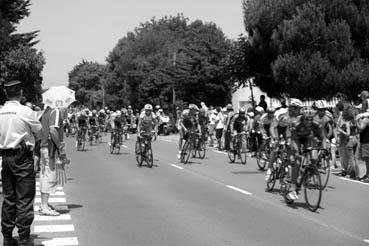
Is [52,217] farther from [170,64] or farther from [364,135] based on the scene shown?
[170,64]

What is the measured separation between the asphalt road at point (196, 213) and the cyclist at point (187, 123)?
129 inches

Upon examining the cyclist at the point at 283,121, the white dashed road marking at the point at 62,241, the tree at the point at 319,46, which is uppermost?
the tree at the point at 319,46

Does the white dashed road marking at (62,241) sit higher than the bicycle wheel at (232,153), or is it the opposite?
the bicycle wheel at (232,153)

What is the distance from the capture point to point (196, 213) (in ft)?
32.2

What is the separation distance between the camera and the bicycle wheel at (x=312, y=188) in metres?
10.0

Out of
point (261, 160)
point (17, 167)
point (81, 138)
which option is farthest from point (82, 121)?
point (17, 167)

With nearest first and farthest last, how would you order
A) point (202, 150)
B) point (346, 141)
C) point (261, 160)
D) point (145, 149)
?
point (346, 141) < point (261, 160) < point (145, 149) < point (202, 150)

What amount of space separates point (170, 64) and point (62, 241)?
5912cm

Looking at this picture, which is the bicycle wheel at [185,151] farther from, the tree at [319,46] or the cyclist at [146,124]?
the tree at [319,46]

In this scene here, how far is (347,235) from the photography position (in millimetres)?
8070

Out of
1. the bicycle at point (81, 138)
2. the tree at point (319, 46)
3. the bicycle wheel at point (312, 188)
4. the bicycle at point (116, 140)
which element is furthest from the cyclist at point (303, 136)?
the tree at point (319, 46)

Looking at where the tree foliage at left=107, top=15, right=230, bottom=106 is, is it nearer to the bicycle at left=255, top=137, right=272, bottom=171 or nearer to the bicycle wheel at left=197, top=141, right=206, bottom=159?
the bicycle wheel at left=197, top=141, right=206, bottom=159

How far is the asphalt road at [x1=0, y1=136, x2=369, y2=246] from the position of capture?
25.8 feet

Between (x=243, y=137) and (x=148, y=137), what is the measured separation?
3.10m
